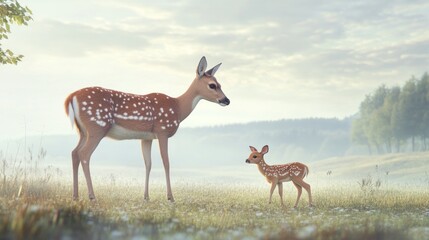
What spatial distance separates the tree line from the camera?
69.1 metres

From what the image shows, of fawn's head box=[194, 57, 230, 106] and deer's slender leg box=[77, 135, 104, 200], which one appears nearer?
deer's slender leg box=[77, 135, 104, 200]

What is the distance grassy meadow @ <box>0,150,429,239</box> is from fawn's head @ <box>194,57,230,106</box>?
2.94 m

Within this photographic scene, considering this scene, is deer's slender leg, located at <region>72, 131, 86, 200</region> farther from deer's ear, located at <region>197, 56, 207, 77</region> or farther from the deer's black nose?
the deer's black nose

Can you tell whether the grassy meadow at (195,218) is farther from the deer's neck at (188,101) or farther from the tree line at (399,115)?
the tree line at (399,115)

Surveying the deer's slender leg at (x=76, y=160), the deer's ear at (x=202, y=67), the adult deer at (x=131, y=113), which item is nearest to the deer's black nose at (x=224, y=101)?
the adult deer at (x=131, y=113)

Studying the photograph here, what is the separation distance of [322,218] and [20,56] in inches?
366

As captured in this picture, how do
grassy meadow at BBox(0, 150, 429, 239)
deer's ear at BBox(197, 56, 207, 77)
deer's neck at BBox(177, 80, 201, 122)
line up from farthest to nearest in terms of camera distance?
deer's neck at BBox(177, 80, 201, 122), deer's ear at BBox(197, 56, 207, 77), grassy meadow at BBox(0, 150, 429, 239)

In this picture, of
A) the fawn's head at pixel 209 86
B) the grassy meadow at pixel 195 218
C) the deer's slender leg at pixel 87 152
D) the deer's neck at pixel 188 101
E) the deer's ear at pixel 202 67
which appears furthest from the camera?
the deer's neck at pixel 188 101

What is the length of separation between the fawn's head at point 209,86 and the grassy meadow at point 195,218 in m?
2.94

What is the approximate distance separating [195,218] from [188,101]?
5.67 metres

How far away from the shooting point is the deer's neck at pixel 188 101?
16.1 meters

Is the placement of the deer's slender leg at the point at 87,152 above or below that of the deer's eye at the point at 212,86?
below

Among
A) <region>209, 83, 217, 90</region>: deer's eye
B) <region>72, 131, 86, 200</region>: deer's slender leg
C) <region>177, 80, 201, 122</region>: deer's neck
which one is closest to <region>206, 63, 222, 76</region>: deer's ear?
<region>209, 83, 217, 90</region>: deer's eye

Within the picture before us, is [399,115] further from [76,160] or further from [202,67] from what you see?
[76,160]
